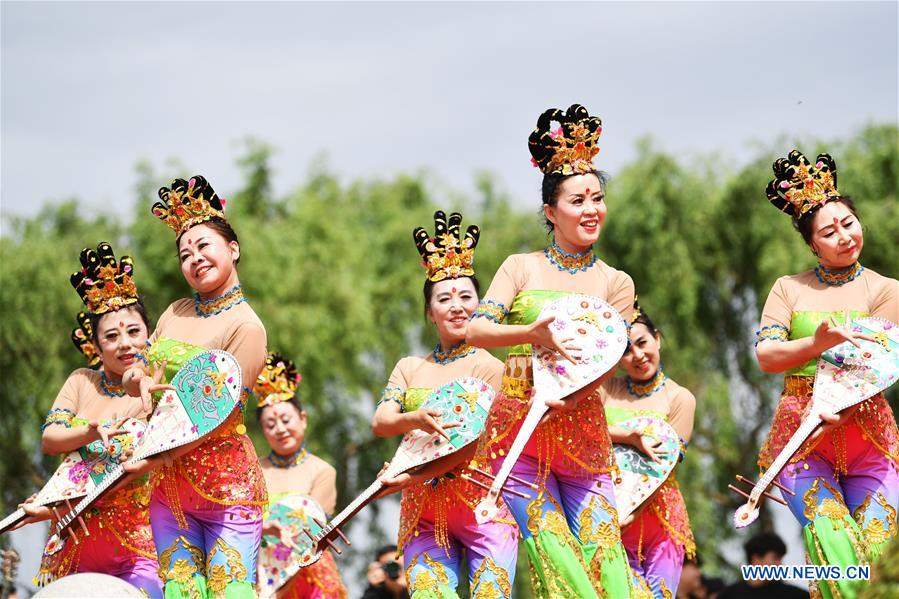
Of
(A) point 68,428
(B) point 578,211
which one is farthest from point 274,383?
(B) point 578,211

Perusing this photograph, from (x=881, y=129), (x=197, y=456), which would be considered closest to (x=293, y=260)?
(x=881, y=129)

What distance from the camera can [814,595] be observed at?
7.43 metres

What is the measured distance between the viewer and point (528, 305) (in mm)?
7145

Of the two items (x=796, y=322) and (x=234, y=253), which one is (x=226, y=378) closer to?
(x=234, y=253)

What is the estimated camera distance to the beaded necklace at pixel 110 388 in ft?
27.8

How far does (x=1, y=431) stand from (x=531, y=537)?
462 inches

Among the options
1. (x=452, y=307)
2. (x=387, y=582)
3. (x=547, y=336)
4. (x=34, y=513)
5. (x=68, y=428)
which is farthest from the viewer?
(x=387, y=582)

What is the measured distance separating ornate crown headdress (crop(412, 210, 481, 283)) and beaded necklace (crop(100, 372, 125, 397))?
6.19 feet

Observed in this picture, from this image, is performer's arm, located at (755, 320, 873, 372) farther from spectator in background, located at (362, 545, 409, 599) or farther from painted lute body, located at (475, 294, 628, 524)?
spectator in background, located at (362, 545, 409, 599)

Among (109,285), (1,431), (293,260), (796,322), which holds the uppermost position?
(109,285)

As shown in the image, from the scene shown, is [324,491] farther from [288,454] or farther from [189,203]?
[189,203]

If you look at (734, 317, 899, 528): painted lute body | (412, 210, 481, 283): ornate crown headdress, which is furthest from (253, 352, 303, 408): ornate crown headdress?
(734, 317, 899, 528): painted lute body

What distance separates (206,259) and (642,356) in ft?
9.94

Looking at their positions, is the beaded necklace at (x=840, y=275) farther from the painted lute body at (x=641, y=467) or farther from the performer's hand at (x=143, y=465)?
the performer's hand at (x=143, y=465)
